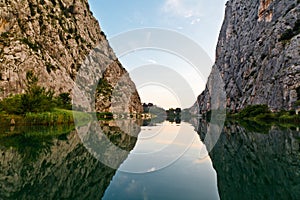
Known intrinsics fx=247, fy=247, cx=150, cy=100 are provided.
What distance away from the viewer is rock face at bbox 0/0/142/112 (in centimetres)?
6300

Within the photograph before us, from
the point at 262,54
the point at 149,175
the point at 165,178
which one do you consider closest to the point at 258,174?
the point at 165,178

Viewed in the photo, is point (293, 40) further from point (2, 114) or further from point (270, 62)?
point (2, 114)

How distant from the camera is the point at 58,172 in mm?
10594

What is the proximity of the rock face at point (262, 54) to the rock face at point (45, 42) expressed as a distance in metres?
57.0

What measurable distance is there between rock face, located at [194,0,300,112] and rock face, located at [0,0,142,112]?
5704 cm

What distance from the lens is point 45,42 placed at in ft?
264

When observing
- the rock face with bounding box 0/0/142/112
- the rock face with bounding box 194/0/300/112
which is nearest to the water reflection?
the rock face with bounding box 194/0/300/112

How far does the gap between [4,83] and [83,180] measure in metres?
59.6

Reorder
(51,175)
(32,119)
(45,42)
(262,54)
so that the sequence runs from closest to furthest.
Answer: (51,175), (32,119), (262,54), (45,42)

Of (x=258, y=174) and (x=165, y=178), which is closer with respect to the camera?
(x=165, y=178)

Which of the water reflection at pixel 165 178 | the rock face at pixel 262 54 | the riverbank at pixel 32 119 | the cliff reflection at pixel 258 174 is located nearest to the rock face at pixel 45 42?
the riverbank at pixel 32 119

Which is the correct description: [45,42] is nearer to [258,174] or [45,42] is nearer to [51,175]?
[51,175]

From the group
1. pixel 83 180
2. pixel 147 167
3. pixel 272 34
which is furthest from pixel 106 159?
pixel 272 34

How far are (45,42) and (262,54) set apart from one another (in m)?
69.6
